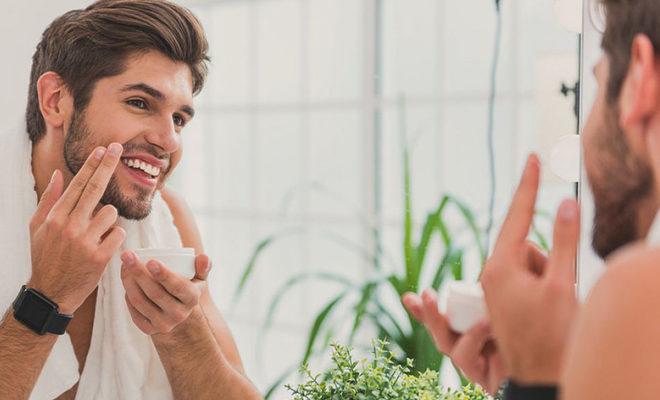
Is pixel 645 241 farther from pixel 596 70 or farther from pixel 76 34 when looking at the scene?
pixel 76 34

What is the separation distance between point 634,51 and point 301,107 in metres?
2.75

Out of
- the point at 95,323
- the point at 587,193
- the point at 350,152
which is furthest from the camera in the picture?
the point at 350,152

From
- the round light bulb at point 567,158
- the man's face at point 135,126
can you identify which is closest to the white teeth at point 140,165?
the man's face at point 135,126

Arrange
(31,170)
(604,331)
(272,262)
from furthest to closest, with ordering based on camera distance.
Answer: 1. (272,262)
2. (31,170)
3. (604,331)

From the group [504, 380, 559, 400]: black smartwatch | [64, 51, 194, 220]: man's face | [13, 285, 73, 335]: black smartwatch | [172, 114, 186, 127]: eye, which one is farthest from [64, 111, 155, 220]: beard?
[504, 380, 559, 400]: black smartwatch

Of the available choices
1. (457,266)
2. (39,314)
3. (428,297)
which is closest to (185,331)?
(39,314)

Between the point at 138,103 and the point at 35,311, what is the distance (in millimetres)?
512

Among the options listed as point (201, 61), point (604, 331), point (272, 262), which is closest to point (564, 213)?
point (604, 331)

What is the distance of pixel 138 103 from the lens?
1708 millimetres

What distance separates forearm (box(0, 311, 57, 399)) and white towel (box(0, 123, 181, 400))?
192 mm

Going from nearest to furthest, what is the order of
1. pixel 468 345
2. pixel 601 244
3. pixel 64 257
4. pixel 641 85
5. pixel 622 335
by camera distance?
pixel 622 335 < pixel 641 85 < pixel 601 244 < pixel 468 345 < pixel 64 257

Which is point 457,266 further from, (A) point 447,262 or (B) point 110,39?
(B) point 110,39

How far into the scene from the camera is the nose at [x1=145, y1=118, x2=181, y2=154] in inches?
66.5

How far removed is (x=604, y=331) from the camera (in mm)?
603
